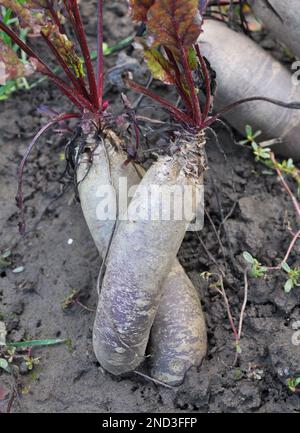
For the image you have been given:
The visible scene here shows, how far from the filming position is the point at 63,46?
59.5 inches

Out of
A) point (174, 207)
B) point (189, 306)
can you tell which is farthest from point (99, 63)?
point (189, 306)

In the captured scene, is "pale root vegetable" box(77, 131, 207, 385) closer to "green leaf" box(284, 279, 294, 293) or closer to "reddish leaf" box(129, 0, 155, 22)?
"green leaf" box(284, 279, 294, 293)

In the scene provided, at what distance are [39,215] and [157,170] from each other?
62 cm

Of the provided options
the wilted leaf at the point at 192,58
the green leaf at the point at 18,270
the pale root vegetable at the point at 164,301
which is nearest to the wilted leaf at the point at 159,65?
the wilted leaf at the point at 192,58

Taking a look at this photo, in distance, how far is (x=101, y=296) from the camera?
1613 millimetres

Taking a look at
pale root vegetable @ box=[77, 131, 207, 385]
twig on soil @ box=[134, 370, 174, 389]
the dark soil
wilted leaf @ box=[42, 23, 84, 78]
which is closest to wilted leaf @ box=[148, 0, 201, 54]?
wilted leaf @ box=[42, 23, 84, 78]

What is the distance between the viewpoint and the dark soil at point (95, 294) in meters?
1.59

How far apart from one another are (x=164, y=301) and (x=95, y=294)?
0.82ft

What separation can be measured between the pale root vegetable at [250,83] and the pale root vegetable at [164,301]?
47 centimetres

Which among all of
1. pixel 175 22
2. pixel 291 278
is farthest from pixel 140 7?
pixel 291 278

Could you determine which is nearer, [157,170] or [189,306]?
[157,170]

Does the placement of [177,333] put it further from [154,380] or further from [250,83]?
→ [250,83]
